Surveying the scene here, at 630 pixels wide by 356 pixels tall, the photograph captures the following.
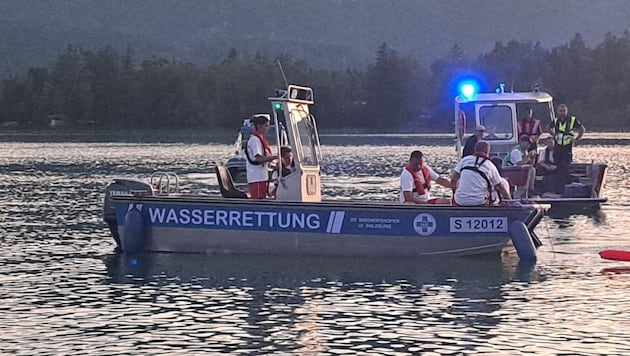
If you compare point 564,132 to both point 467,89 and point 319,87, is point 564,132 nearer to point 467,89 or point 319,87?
point 467,89

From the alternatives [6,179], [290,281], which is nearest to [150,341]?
[290,281]

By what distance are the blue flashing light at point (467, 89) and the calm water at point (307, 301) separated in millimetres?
4478

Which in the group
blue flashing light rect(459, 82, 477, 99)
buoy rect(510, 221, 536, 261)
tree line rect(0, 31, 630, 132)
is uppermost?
tree line rect(0, 31, 630, 132)

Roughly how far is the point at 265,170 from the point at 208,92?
135 metres

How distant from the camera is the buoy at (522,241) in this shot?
1802cm

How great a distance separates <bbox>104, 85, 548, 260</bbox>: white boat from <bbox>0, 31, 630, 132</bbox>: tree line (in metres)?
106

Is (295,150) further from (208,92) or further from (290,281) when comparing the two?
(208,92)

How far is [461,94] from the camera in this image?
90.7 feet

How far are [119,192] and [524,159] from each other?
9909mm

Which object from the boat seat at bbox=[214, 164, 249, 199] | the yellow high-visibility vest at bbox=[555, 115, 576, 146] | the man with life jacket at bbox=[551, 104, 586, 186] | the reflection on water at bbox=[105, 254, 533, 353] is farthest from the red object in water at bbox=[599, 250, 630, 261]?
the yellow high-visibility vest at bbox=[555, 115, 576, 146]

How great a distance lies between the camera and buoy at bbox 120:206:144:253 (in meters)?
19.1

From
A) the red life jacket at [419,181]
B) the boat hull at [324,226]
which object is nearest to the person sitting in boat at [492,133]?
the red life jacket at [419,181]

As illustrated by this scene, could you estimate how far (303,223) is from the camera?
1853 cm

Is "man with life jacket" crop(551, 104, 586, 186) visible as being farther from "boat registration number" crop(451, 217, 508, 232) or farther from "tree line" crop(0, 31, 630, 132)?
"tree line" crop(0, 31, 630, 132)
